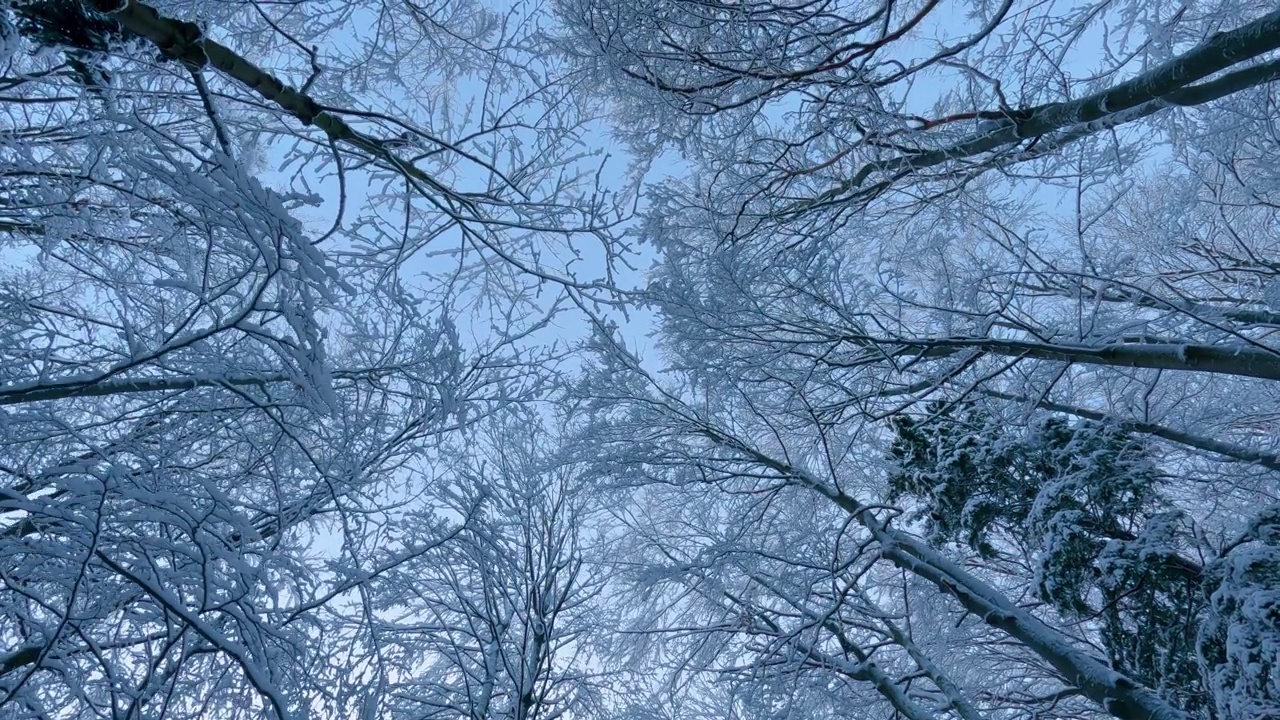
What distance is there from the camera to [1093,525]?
442cm

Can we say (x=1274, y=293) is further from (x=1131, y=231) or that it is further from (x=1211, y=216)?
(x=1131, y=231)

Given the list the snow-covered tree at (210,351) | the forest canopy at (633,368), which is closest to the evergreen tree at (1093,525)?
the forest canopy at (633,368)

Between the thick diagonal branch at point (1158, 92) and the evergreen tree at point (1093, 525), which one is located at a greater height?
the thick diagonal branch at point (1158, 92)

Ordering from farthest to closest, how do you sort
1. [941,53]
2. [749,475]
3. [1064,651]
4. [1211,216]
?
[749,475] < [1211,216] < [1064,651] < [941,53]

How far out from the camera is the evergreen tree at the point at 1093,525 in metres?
4.13

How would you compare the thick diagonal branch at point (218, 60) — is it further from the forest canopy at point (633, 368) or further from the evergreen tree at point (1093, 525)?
the evergreen tree at point (1093, 525)

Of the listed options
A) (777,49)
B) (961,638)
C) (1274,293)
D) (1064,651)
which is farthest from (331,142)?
(961,638)

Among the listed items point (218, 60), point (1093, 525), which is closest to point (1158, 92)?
point (1093, 525)

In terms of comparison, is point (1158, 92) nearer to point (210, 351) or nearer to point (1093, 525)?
point (1093, 525)

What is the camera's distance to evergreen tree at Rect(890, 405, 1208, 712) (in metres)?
4.13

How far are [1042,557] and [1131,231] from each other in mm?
4032

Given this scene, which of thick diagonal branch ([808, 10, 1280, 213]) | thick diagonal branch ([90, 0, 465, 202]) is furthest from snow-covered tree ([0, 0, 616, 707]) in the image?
thick diagonal branch ([808, 10, 1280, 213])

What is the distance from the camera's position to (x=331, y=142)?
128 inches

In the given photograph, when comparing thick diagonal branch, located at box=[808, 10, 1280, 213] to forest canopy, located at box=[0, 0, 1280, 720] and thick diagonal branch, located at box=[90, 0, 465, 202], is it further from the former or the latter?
thick diagonal branch, located at box=[90, 0, 465, 202]
